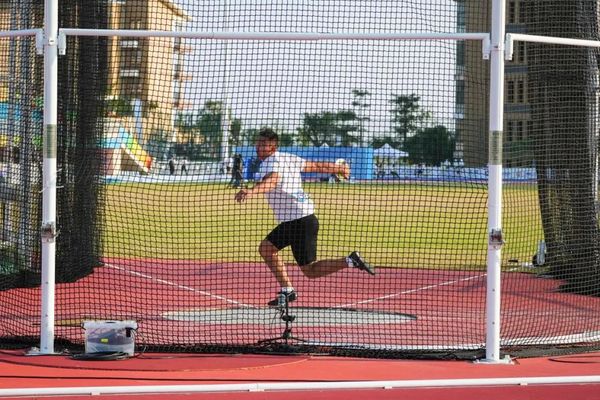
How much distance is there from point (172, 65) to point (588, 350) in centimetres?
600

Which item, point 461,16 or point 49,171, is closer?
point 49,171

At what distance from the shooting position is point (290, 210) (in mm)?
9430

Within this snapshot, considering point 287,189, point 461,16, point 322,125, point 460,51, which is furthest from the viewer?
point 322,125

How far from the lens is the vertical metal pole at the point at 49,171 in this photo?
770 centimetres

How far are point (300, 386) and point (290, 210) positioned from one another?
304 cm

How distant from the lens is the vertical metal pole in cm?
770

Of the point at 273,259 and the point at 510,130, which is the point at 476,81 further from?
the point at 510,130

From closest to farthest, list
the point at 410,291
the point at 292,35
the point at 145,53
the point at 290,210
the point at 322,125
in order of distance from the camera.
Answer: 1. the point at 292,35
2. the point at 290,210
3. the point at 145,53
4. the point at 410,291
5. the point at 322,125

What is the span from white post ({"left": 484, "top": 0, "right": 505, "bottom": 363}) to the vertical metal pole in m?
3.48

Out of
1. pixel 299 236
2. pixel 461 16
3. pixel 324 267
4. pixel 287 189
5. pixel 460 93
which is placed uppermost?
pixel 461 16

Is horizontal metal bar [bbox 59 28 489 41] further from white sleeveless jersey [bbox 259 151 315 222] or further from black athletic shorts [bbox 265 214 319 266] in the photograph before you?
black athletic shorts [bbox 265 214 319 266]

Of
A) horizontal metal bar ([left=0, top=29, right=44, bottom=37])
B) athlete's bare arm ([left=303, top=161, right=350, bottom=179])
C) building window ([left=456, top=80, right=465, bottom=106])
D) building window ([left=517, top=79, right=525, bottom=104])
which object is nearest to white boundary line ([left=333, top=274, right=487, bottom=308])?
athlete's bare arm ([left=303, top=161, right=350, bottom=179])

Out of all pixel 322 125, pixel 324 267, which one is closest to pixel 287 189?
pixel 324 267

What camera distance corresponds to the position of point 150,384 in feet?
22.2
